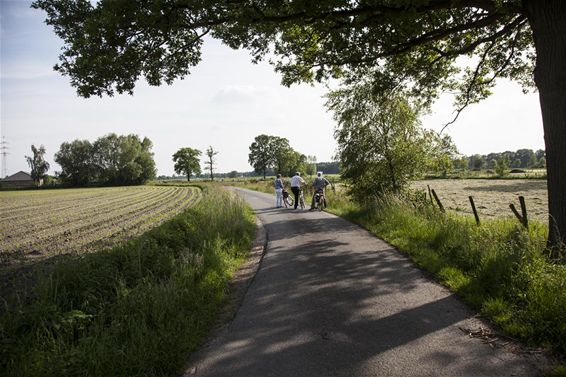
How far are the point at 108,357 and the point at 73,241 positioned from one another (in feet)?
36.4

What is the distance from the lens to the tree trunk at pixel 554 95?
5.54 meters

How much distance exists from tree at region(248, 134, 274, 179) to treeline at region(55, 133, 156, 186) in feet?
103

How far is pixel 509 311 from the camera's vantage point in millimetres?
4336

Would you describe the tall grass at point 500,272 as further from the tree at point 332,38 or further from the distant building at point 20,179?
the distant building at point 20,179

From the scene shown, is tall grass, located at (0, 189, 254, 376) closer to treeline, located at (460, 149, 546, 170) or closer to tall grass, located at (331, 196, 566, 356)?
tall grass, located at (331, 196, 566, 356)

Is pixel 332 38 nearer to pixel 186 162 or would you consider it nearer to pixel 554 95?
pixel 554 95

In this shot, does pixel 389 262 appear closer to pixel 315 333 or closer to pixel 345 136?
pixel 315 333

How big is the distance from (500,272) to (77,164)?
11190 centimetres

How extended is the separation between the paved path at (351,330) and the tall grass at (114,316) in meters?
0.49

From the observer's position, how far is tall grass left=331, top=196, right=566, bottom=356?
3.93 m

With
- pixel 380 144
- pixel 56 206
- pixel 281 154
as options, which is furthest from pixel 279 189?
pixel 281 154

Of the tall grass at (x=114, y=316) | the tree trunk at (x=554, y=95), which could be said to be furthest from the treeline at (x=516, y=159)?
the tall grass at (x=114, y=316)

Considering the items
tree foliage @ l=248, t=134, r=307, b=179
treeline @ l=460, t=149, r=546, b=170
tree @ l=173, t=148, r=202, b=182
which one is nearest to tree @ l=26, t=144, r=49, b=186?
tree @ l=173, t=148, r=202, b=182

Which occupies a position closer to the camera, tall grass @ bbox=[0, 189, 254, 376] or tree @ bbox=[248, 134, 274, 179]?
tall grass @ bbox=[0, 189, 254, 376]
